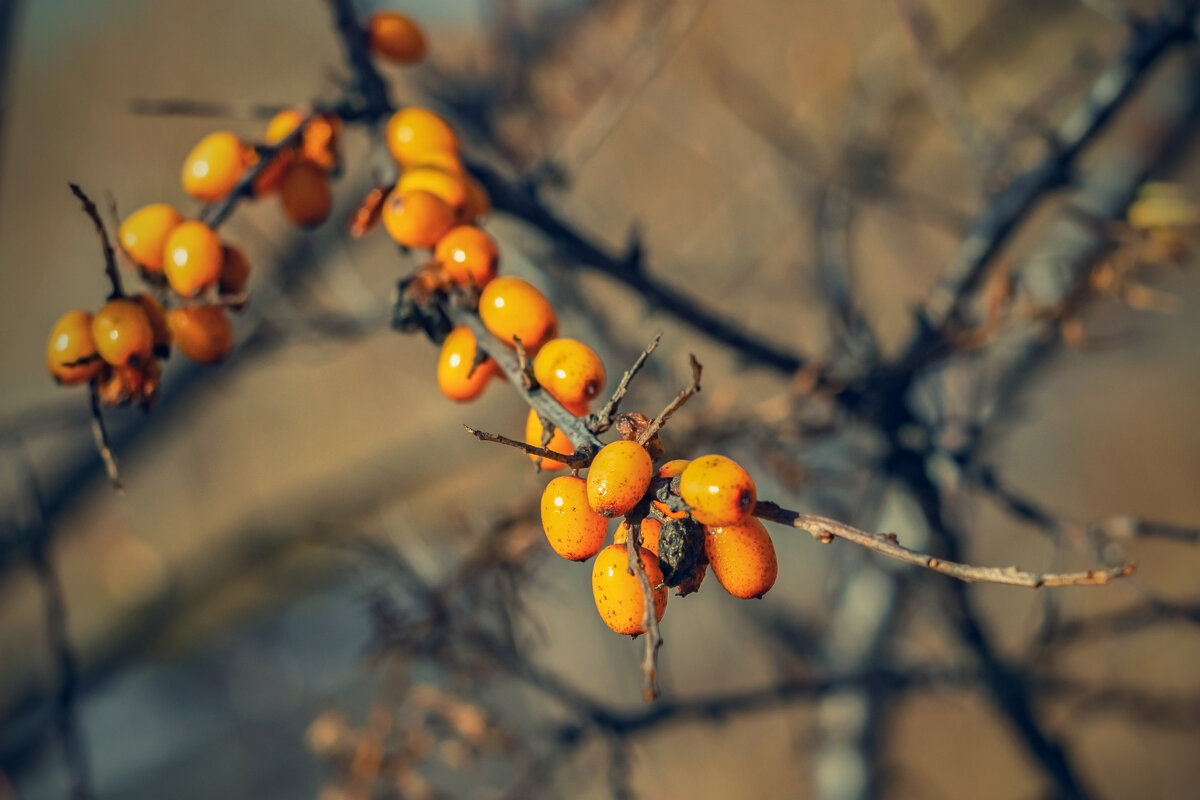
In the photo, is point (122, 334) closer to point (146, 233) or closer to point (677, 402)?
point (146, 233)

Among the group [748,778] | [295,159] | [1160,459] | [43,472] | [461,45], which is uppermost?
[295,159]

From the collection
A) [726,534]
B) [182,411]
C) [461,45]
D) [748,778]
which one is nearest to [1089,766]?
[748,778]

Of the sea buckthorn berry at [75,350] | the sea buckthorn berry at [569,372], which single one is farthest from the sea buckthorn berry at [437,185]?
the sea buckthorn berry at [75,350]

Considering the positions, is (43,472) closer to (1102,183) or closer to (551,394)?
(551,394)

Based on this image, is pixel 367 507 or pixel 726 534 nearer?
pixel 726 534

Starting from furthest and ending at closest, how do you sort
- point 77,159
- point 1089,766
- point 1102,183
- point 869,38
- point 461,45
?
1. point 77,159
2. point 869,38
3. point 461,45
4. point 1089,766
5. point 1102,183

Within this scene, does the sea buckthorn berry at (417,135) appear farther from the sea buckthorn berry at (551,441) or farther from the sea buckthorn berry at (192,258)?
the sea buckthorn berry at (551,441)
